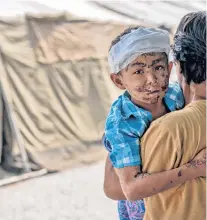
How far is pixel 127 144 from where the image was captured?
→ 1.26 metres

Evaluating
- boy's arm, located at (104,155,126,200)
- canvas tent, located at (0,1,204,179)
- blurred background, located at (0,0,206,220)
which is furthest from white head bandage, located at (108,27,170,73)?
canvas tent, located at (0,1,204,179)

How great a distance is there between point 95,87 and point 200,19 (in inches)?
188

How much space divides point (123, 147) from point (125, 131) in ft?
0.13

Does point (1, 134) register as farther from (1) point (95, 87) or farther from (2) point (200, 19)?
(2) point (200, 19)

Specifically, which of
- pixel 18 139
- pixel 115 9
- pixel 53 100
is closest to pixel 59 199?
pixel 18 139

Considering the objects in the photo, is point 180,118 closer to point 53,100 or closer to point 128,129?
point 128,129

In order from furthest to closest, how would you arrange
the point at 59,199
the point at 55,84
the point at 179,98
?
the point at 55,84
the point at 59,199
the point at 179,98

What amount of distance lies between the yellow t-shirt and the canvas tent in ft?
13.4

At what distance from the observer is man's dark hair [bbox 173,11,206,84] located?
4.15 feet

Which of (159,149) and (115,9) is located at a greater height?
(159,149)

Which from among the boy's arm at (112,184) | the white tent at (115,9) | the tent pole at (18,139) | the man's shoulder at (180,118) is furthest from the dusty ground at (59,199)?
the man's shoulder at (180,118)

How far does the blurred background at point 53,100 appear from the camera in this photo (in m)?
5.09

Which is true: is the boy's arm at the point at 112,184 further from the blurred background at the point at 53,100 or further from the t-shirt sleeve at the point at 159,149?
the blurred background at the point at 53,100

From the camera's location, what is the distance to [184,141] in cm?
121
